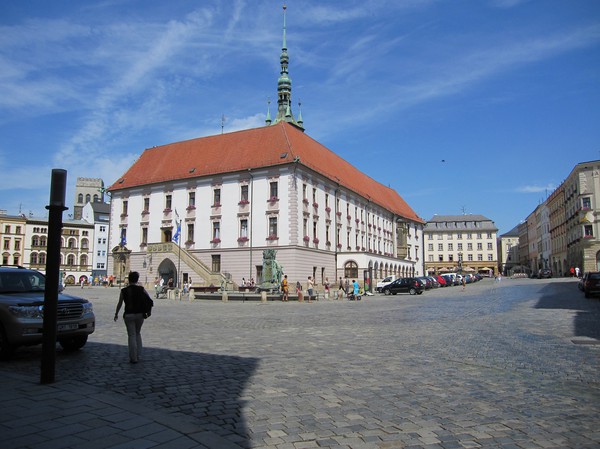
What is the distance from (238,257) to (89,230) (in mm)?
66229

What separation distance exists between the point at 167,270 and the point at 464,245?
101 meters

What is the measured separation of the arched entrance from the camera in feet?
167

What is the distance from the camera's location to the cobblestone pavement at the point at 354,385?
5211 millimetres

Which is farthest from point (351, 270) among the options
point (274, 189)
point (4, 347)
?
point (4, 347)

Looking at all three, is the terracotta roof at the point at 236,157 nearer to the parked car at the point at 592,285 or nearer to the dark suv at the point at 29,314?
the parked car at the point at 592,285

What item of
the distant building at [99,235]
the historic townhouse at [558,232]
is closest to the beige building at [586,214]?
the historic townhouse at [558,232]

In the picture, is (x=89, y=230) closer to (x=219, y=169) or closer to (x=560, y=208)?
(x=219, y=169)

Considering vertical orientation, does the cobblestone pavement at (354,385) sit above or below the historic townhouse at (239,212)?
below

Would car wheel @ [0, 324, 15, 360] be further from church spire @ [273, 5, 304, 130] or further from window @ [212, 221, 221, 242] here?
church spire @ [273, 5, 304, 130]

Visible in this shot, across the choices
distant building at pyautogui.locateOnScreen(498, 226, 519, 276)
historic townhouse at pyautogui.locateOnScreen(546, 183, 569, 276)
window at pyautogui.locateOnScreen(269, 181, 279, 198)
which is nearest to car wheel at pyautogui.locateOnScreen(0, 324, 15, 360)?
window at pyautogui.locateOnScreen(269, 181, 279, 198)

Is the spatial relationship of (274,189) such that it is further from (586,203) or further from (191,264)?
(586,203)

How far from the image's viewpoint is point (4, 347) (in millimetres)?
9617

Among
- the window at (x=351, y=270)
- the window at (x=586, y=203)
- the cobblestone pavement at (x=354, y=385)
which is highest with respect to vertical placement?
the window at (x=586, y=203)

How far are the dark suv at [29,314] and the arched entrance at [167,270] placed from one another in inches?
1579
